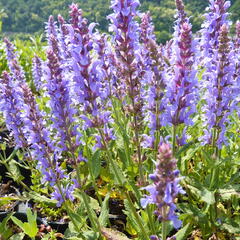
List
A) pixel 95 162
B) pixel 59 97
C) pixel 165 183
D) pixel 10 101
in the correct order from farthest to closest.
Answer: pixel 10 101
pixel 95 162
pixel 59 97
pixel 165 183

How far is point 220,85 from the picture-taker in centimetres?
265

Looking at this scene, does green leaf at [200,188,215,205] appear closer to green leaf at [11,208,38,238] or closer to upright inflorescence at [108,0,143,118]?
upright inflorescence at [108,0,143,118]

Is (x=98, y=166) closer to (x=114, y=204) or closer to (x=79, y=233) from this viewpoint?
(x=79, y=233)

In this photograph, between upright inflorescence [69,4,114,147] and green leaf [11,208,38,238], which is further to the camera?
green leaf [11,208,38,238]

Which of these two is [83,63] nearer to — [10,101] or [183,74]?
[183,74]

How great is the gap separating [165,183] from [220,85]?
1.40m

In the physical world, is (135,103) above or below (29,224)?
above

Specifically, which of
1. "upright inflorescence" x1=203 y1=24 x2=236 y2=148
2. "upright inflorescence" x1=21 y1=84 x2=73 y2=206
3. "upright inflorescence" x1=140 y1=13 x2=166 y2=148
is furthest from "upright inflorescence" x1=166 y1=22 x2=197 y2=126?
"upright inflorescence" x1=21 y1=84 x2=73 y2=206

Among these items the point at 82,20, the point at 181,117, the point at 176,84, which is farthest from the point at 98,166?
the point at 82,20

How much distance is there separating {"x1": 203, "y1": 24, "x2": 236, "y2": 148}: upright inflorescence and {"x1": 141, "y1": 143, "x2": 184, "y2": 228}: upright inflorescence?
1.31 metres

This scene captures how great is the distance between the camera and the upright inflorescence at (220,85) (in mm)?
2580

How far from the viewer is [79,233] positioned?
271 centimetres

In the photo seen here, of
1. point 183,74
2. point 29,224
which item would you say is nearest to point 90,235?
point 29,224

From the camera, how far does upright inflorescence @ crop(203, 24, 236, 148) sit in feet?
8.46
